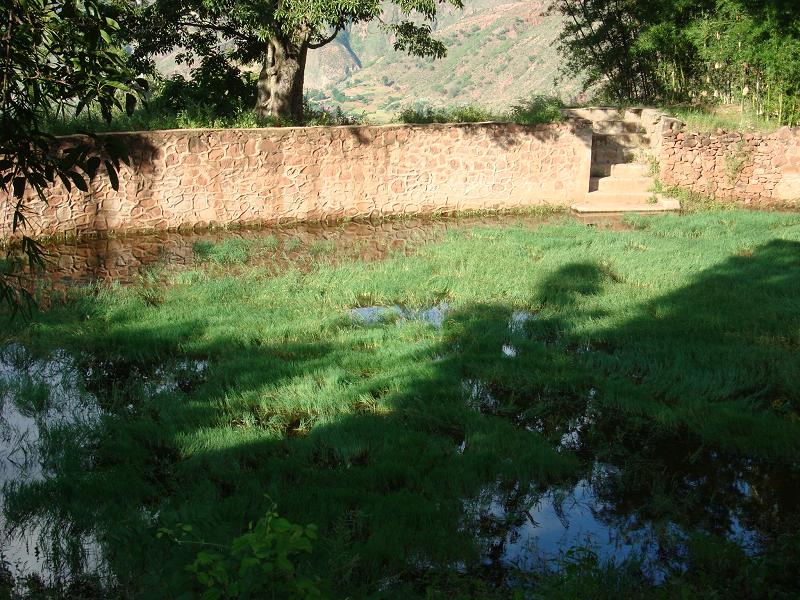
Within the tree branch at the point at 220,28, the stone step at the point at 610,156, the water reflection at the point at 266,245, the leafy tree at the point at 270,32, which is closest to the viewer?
the water reflection at the point at 266,245

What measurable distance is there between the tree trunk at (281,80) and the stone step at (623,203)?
18.4 feet

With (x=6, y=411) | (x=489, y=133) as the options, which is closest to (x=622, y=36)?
(x=489, y=133)

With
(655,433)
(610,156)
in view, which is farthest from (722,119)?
Answer: (655,433)

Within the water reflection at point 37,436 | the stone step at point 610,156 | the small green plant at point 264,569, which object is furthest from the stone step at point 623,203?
the small green plant at point 264,569

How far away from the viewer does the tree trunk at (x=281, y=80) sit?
49.4 feet

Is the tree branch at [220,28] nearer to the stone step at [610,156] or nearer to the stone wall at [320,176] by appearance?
the stone wall at [320,176]

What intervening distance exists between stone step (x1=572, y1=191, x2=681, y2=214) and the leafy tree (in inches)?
163

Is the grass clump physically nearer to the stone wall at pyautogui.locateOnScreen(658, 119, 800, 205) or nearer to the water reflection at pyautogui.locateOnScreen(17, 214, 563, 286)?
the stone wall at pyautogui.locateOnScreen(658, 119, 800, 205)

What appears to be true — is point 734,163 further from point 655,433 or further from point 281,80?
point 655,433

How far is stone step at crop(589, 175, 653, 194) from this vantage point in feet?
51.3

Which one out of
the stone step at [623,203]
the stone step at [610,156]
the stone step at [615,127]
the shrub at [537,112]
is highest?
the shrub at [537,112]

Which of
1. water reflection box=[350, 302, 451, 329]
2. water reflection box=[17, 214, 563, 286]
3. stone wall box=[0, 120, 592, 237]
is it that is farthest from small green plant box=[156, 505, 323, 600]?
stone wall box=[0, 120, 592, 237]

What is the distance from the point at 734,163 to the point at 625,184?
2057mm

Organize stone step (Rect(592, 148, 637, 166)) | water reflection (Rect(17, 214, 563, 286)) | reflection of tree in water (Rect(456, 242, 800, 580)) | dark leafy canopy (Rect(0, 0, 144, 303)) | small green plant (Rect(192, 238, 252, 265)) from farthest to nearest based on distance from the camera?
stone step (Rect(592, 148, 637, 166))
small green plant (Rect(192, 238, 252, 265))
water reflection (Rect(17, 214, 563, 286))
reflection of tree in water (Rect(456, 242, 800, 580))
dark leafy canopy (Rect(0, 0, 144, 303))
